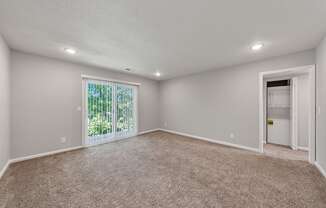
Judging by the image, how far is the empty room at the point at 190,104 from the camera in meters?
1.65

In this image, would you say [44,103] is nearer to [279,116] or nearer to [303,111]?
[279,116]

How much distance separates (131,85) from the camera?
505 cm

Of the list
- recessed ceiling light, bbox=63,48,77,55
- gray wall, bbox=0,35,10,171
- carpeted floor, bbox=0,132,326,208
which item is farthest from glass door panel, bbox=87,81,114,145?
gray wall, bbox=0,35,10,171

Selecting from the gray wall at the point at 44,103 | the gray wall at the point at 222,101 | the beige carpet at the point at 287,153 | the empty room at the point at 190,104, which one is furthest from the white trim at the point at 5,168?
the beige carpet at the point at 287,153

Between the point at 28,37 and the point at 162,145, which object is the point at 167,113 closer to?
the point at 162,145

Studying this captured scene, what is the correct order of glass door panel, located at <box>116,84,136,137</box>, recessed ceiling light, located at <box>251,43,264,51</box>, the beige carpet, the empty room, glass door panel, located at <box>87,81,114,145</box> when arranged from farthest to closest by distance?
glass door panel, located at <box>116,84,136,137</box>
glass door panel, located at <box>87,81,114,145</box>
the beige carpet
recessed ceiling light, located at <box>251,43,264,51</box>
the empty room

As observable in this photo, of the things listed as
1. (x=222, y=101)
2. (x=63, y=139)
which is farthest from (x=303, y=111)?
(x=63, y=139)

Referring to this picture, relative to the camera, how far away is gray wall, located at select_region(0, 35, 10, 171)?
2.23 m

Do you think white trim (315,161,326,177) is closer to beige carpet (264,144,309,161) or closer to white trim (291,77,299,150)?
beige carpet (264,144,309,161)

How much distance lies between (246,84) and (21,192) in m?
5.09

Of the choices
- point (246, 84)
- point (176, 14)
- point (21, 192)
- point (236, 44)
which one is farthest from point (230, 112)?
point (21, 192)

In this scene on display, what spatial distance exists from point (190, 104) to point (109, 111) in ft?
9.88

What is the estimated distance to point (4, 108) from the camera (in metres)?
2.37

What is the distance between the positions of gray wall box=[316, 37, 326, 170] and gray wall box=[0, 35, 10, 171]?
566cm
